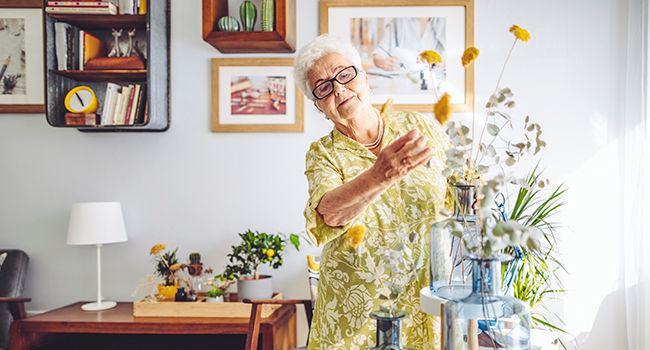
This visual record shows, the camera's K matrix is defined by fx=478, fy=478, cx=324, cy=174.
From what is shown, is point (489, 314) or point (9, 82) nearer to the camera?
point (489, 314)

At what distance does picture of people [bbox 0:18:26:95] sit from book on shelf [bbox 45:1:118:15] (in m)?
0.52

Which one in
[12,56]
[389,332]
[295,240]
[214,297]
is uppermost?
[12,56]

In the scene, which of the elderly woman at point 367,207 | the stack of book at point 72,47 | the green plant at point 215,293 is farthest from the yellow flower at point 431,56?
the stack of book at point 72,47

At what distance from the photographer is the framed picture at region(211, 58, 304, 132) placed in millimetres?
2807

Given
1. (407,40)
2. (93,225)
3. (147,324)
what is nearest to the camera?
(147,324)

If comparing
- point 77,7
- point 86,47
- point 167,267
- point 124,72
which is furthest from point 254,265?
point 77,7

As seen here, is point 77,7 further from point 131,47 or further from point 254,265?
point 254,265

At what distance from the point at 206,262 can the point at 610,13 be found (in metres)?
2.74

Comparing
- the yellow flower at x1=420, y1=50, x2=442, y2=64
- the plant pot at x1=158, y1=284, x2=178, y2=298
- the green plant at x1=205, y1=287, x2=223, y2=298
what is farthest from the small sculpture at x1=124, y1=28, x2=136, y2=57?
the yellow flower at x1=420, y1=50, x2=442, y2=64

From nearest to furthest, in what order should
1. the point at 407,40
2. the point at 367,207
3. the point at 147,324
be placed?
the point at 367,207 → the point at 147,324 → the point at 407,40

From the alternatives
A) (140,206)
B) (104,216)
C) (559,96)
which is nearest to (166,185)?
(140,206)

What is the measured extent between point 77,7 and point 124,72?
40cm

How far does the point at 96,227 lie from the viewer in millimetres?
2615

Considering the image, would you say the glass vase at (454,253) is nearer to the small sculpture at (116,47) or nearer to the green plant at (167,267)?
the green plant at (167,267)
